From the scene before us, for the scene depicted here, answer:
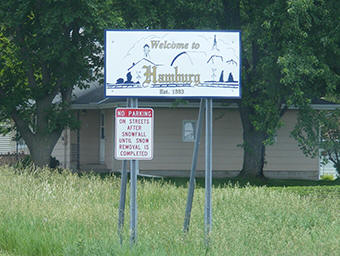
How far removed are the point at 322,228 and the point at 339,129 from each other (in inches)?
618

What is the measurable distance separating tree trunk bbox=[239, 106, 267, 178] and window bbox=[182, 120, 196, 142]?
3160 millimetres

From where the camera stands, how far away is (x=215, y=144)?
28.8 meters

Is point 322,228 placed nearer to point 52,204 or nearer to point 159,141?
point 52,204

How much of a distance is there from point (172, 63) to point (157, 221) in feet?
8.94

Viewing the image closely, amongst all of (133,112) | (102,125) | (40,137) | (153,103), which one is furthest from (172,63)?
(102,125)

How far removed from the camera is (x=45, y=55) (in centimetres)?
2317

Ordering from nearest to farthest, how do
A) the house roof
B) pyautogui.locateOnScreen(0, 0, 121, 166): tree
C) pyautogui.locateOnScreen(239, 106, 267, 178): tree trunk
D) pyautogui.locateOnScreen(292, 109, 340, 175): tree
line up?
1. pyautogui.locateOnScreen(0, 0, 121, 166): tree
2. pyautogui.locateOnScreen(292, 109, 340, 175): tree
3. pyautogui.locateOnScreen(239, 106, 267, 178): tree trunk
4. the house roof

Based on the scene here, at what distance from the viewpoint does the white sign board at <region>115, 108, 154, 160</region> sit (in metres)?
9.95

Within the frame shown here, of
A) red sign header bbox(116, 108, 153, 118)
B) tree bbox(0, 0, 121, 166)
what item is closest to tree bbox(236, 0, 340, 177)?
tree bbox(0, 0, 121, 166)

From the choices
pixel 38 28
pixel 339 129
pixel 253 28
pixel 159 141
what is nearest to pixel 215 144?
pixel 159 141

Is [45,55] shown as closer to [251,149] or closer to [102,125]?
[251,149]

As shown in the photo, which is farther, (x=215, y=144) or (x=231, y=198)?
(x=215, y=144)

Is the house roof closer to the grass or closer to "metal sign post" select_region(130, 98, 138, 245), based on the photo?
the grass

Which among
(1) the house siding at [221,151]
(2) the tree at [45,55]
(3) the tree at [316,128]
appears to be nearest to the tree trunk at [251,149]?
(3) the tree at [316,128]
